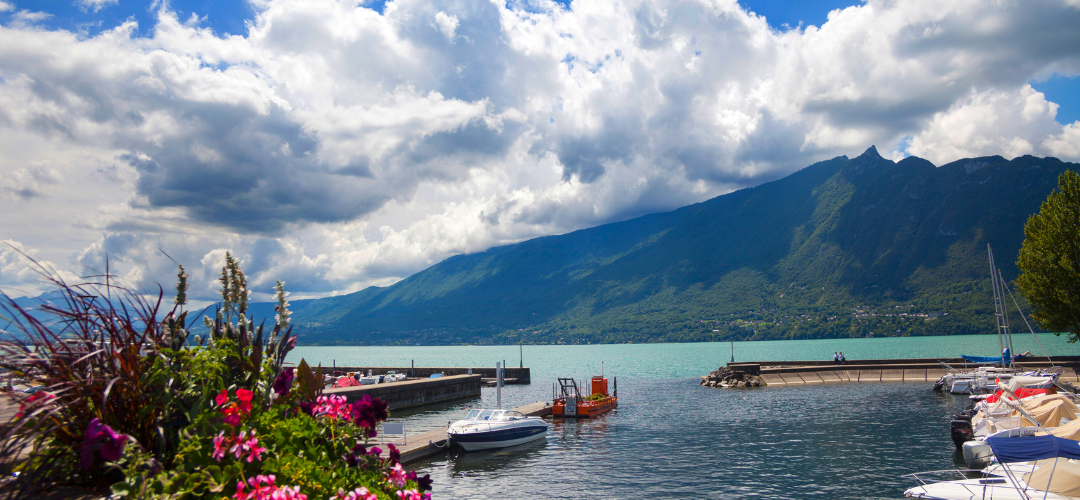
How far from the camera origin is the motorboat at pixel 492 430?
2764cm

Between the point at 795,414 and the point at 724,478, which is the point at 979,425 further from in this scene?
the point at 795,414

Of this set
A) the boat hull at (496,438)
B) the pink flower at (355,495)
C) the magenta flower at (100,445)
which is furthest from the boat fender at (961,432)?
the magenta flower at (100,445)

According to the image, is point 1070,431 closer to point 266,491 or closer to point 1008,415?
point 1008,415

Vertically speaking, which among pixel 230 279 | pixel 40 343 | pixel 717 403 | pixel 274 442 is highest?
pixel 230 279

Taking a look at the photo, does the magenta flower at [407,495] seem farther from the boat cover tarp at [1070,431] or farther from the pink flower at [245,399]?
the boat cover tarp at [1070,431]

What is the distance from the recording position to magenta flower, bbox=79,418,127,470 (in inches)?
151

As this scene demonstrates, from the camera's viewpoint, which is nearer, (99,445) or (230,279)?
(99,445)

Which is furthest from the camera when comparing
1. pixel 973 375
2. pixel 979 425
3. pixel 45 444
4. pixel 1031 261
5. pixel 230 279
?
pixel 973 375

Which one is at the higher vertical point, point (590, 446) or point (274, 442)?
point (274, 442)

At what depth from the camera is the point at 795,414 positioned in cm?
4134

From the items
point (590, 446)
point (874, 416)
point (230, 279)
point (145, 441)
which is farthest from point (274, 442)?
point (874, 416)

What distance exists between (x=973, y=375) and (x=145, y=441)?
61.5 meters

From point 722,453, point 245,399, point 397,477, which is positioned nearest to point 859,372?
point 722,453

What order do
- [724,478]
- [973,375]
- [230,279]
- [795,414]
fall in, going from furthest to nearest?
[973,375] → [795,414] → [724,478] → [230,279]
